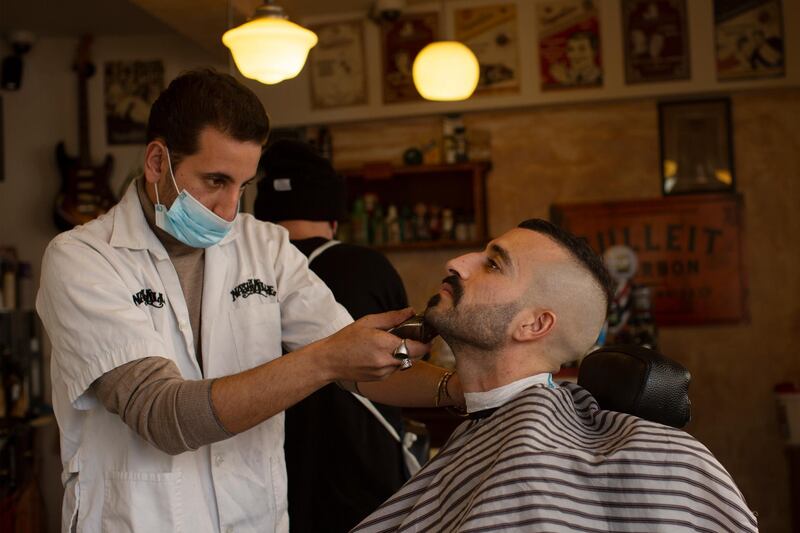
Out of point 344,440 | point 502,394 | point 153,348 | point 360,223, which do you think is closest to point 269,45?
point 344,440

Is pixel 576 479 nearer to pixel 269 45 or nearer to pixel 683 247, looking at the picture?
pixel 269 45

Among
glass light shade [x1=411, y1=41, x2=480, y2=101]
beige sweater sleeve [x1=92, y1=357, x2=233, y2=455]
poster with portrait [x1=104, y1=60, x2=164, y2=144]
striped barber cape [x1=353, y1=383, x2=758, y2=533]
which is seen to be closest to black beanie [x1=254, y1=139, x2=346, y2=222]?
beige sweater sleeve [x1=92, y1=357, x2=233, y2=455]

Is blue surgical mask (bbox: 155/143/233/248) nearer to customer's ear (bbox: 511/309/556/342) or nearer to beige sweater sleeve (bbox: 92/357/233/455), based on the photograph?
beige sweater sleeve (bbox: 92/357/233/455)

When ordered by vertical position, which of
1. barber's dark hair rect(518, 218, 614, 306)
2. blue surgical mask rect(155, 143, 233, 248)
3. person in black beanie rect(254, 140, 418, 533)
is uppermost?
blue surgical mask rect(155, 143, 233, 248)

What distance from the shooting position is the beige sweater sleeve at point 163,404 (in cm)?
171

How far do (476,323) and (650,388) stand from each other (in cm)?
38

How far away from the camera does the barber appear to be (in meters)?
1.73

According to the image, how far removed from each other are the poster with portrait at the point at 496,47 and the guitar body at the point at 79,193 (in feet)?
8.10

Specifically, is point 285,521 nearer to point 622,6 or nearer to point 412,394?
point 412,394

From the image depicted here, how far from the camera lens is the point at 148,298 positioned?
76.5 inches

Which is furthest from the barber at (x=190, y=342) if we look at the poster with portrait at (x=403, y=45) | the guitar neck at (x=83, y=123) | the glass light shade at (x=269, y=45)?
the guitar neck at (x=83, y=123)

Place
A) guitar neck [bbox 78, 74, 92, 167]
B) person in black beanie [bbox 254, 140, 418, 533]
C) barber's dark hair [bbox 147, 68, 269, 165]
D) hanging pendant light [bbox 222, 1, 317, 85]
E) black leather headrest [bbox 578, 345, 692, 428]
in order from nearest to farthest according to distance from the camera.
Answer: black leather headrest [bbox 578, 345, 692, 428], barber's dark hair [bbox 147, 68, 269, 165], person in black beanie [bbox 254, 140, 418, 533], hanging pendant light [bbox 222, 1, 317, 85], guitar neck [bbox 78, 74, 92, 167]

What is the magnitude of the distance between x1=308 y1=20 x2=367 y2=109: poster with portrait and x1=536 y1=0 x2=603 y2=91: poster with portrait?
3.86ft

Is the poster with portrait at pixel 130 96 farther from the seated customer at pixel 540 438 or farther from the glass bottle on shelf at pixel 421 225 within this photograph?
the seated customer at pixel 540 438
